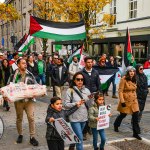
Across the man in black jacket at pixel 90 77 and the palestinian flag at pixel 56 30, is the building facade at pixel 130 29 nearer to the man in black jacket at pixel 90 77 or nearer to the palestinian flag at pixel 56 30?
the palestinian flag at pixel 56 30

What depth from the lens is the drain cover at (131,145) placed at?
625 centimetres

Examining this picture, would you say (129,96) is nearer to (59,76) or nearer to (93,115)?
(93,115)

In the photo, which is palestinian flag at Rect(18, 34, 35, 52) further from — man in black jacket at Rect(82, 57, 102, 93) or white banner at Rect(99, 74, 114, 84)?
man in black jacket at Rect(82, 57, 102, 93)

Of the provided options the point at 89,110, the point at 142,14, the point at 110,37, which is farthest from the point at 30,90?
the point at 110,37

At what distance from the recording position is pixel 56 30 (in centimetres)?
963

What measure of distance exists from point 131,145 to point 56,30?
459 cm

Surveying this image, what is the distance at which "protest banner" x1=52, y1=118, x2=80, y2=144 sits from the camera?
185 inches

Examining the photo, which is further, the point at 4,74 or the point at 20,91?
the point at 4,74

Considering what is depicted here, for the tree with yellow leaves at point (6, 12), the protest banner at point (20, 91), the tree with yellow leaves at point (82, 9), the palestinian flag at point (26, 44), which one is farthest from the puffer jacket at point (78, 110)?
the tree with yellow leaves at point (6, 12)

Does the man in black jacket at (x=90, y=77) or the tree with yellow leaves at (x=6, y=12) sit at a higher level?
the tree with yellow leaves at (x=6, y=12)

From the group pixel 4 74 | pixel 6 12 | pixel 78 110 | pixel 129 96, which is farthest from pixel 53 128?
pixel 6 12

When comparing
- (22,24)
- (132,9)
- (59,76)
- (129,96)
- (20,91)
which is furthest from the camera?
(22,24)

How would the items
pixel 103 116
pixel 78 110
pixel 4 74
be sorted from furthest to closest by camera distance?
pixel 4 74, pixel 103 116, pixel 78 110

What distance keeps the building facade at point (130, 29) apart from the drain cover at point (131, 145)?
1446cm
